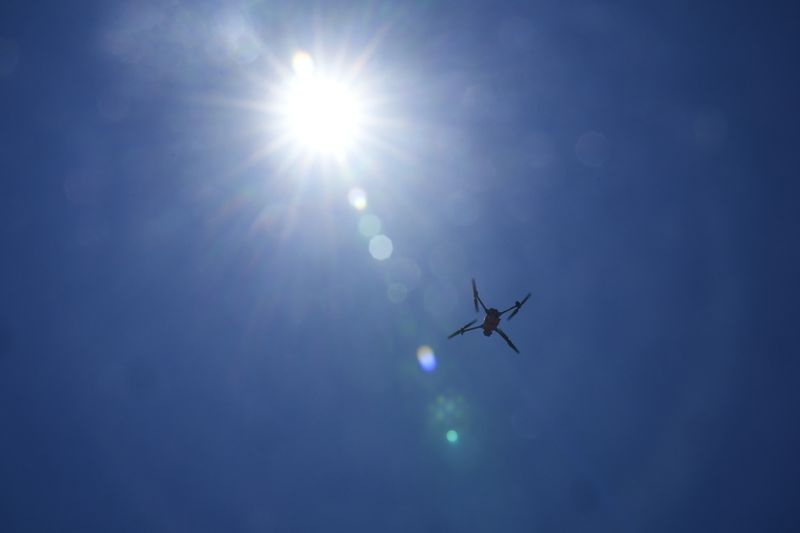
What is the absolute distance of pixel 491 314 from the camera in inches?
1261
